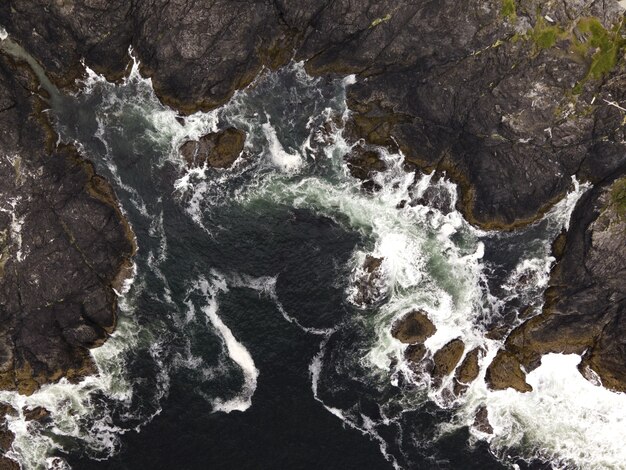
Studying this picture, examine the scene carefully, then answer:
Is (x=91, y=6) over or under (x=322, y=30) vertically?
under

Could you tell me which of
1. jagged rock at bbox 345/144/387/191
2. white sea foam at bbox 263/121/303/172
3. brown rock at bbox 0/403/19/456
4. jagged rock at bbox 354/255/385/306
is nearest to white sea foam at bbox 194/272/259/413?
jagged rock at bbox 354/255/385/306

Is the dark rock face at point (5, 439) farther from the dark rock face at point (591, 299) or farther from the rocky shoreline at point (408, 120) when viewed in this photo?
the dark rock face at point (591, 299)

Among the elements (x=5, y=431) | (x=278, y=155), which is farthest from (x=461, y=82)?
(x=5, y=431)

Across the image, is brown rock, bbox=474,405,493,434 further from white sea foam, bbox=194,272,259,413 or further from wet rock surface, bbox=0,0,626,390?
white sea foam, bbox=194,272,259,413

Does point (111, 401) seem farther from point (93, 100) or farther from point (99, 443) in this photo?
point (93, 100)

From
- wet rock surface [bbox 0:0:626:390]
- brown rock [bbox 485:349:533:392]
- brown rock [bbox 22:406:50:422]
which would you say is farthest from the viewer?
brown rock [bbox 485:349:533:392]

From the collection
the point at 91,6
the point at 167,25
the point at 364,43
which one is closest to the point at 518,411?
the point at 364,43
